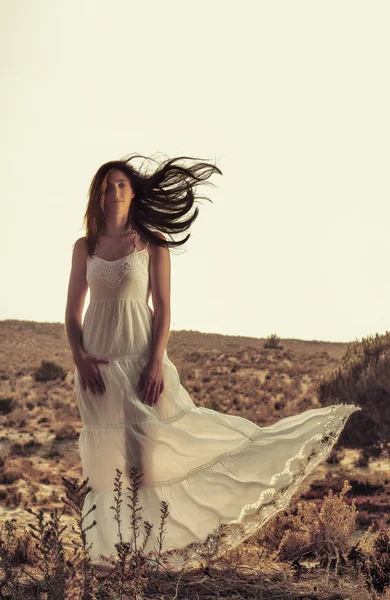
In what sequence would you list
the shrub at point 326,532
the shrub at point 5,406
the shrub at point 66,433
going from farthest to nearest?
the shrub at point 5,406 → the shrub at point 66,433 → the shrub at point 326,532

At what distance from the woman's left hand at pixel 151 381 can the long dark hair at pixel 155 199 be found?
0.89 meters

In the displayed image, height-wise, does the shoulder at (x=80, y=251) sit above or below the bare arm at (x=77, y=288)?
above

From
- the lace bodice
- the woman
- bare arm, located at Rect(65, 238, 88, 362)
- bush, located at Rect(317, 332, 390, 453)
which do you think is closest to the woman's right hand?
the woman

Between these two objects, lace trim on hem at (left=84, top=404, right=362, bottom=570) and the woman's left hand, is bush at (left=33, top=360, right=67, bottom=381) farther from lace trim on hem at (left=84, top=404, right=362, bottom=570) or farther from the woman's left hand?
the woman's left hand

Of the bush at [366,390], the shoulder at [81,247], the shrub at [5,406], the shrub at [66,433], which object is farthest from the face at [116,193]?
the shrub at [5,406]

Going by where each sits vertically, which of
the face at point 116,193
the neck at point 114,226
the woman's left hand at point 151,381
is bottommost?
the woman's left hand at point 151,381

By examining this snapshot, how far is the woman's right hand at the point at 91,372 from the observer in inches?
201

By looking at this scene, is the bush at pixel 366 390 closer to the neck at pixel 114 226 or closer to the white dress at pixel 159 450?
the white dress at pixel 159 450

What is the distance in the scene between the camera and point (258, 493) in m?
5.31

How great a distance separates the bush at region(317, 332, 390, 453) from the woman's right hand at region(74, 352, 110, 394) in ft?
30.4

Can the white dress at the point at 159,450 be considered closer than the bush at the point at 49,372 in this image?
Yes

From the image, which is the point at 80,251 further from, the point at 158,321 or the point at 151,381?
the point at 151,381

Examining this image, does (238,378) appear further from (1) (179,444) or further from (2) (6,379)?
(1) (179,444)

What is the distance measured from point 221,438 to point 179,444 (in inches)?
14.6
